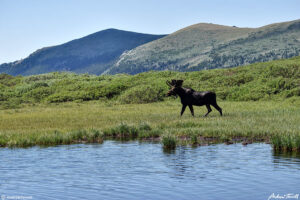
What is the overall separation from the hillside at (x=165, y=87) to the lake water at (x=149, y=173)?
2655cm

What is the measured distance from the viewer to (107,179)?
13.3 meters

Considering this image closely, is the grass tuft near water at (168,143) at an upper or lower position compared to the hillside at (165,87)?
lower

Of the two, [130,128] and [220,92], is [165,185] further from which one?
[220,92]

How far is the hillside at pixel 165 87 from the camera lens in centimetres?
4762

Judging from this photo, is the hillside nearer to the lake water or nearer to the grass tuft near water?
the grass tuft near water

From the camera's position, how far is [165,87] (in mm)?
53438

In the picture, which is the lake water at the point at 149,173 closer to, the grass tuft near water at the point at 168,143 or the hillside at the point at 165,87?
the grass tuft near water at the point at 168,143

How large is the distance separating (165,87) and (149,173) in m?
39.7

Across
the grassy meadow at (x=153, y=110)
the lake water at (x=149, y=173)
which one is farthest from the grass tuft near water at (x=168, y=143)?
the lake water at (x=149, y=173)

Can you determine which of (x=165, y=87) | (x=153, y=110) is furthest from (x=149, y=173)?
(x=165, y=87)

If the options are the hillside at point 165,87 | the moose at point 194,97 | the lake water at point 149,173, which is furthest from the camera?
the hillside at point 165,87

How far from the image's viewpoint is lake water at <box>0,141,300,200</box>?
38.7ft

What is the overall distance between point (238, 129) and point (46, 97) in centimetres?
4022

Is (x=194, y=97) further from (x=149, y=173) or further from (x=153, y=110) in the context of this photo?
(x=149, y=173)
